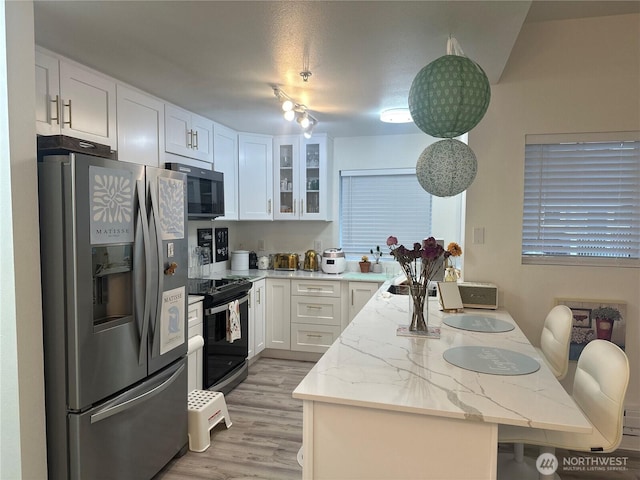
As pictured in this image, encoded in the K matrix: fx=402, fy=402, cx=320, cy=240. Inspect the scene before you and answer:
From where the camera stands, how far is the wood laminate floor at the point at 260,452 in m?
2.25

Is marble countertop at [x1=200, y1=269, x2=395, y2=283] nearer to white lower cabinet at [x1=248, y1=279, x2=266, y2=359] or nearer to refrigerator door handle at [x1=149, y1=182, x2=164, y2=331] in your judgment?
white lower cabinet at [x1=248, y1=279, x2=266, y2=359]

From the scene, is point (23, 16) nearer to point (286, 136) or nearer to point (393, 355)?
point (393, 355)

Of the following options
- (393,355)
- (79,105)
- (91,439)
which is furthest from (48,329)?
(393,355)

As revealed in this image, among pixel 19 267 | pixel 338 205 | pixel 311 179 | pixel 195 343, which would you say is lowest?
pixel 195 343

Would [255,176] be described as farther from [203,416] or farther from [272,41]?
[203,416]

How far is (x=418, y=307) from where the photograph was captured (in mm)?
2016

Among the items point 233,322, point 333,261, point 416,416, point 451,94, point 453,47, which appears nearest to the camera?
point 416,416

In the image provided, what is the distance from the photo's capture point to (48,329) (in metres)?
1.75

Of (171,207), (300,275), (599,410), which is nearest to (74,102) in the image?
(171,207)

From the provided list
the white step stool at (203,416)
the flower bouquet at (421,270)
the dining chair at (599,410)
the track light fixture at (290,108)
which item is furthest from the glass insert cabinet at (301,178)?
the dining chair at (599,410)

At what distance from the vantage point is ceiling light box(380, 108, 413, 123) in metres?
3.22

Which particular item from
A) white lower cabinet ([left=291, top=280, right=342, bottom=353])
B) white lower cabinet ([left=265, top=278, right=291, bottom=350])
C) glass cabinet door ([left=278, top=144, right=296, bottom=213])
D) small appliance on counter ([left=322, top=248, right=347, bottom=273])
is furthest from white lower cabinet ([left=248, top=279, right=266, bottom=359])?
glass cabinet door ([left=278, top=144, right=296, bottom=213])

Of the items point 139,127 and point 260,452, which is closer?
point 260,452

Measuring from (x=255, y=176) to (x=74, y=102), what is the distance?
2.14 m
